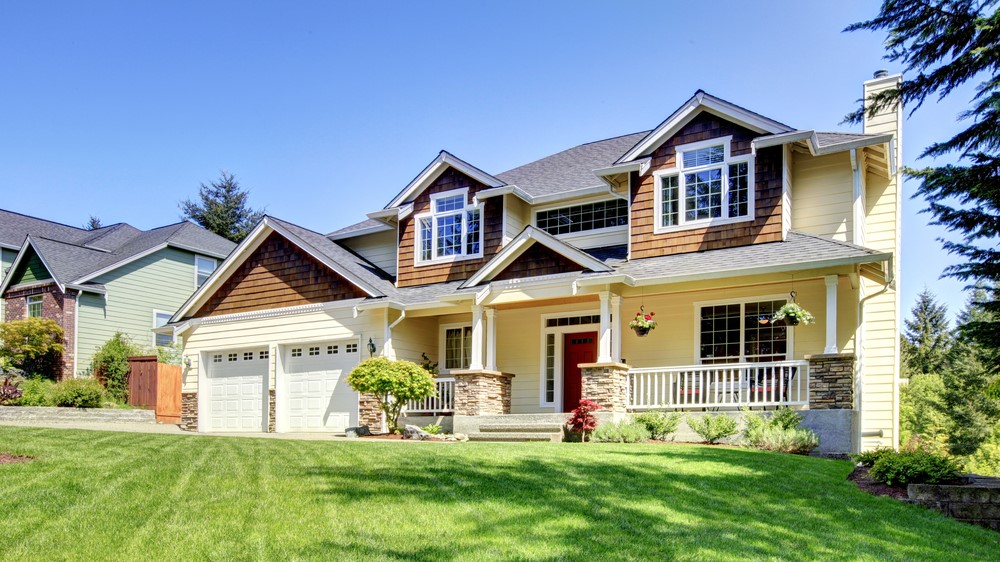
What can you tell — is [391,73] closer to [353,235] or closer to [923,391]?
[353,235]

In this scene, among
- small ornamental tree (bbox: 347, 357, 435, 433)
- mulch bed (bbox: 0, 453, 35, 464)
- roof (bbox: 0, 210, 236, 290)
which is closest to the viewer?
mulch bed (bbox: 0, 453, 35, 464)

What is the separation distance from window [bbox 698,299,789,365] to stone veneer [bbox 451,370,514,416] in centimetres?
432

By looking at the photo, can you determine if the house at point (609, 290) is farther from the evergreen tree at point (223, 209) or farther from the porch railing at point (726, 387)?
the evergreen tree at point (223, 209)

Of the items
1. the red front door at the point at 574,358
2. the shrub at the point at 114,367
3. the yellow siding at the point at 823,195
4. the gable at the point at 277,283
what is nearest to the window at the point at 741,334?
the yellow siding at the point at 823,195

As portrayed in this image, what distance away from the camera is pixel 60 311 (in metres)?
27.2

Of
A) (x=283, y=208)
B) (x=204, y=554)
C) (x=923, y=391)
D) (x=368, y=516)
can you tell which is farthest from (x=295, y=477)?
(x=283, y=208)

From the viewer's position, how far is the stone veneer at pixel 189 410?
844 inches

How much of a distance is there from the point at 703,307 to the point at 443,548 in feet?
39.3

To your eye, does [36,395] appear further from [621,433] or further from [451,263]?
[621,433]

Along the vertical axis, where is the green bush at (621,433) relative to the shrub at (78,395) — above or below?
above

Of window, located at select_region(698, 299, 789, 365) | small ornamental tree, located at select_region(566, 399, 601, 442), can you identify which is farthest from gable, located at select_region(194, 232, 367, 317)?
window, located at select_region(698, 299, 789, 365)

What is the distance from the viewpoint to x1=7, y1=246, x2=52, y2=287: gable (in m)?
28.1

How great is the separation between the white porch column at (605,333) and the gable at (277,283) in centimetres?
607

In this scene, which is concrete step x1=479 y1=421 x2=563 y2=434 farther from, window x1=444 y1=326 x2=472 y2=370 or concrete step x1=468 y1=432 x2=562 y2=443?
window x1=444 y1=326 x2=472 y2=370
